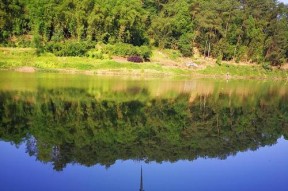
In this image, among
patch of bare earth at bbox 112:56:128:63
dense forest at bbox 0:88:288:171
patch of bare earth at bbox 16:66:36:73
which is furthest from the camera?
patch of bare earth at bbox 112:56:128:63

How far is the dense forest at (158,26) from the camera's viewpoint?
51.2 m

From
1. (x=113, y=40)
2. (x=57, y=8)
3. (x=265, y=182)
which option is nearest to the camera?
(x=265, y=182)

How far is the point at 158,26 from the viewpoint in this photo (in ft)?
201

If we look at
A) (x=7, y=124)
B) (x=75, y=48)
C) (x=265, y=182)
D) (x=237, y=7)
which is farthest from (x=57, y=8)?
(x=265, y=182)

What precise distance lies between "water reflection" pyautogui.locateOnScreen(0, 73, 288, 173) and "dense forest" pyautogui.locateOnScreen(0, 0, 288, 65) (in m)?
26.9

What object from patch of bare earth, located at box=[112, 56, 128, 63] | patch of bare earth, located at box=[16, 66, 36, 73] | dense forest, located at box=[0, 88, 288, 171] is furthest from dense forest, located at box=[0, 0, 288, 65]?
dense forest, located at box=[0, 88, 288, 171]

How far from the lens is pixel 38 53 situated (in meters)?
45.2

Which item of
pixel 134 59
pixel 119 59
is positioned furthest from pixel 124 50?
pixel 134 59

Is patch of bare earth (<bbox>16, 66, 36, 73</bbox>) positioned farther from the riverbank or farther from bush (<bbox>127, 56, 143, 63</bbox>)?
bush (<bbox>127, 56, 143, 63</bbox>)

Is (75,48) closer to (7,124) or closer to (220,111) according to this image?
(220,111)

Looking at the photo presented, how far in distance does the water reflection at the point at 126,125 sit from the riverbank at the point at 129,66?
1765 centimetres

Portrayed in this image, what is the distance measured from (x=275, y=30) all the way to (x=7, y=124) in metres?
63.4

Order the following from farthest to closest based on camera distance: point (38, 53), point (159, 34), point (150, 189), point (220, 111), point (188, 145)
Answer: point (159, 34), point (38, 53), point (220, 111), point (188, 145), point (150, 189)

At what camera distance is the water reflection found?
1212 cm
